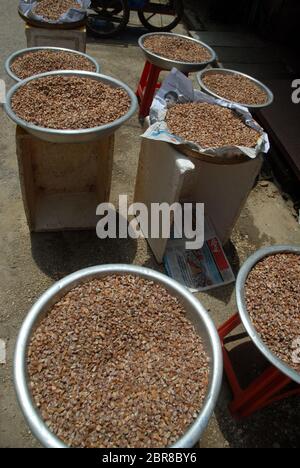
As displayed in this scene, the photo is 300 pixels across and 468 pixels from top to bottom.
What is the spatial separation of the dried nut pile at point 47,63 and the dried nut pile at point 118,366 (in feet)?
6.54

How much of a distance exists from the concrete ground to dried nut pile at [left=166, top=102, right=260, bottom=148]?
0.98 m

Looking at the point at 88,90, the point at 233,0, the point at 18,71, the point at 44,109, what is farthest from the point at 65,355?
the point at 233,0

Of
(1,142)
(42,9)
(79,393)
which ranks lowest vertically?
(1,142)

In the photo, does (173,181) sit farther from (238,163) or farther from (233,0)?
(233,0)

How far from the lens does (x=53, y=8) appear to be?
3.60 metres

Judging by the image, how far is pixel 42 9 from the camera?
3545 mm

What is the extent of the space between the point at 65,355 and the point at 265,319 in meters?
0.99

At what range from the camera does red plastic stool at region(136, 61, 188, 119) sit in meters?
3.77

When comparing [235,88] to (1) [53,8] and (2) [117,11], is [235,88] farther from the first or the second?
(2) [117,11]

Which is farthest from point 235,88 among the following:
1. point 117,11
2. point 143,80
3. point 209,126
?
point 117,11

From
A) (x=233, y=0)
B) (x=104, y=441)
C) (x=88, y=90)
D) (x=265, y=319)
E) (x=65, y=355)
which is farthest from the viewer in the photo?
(x=233, y=0)

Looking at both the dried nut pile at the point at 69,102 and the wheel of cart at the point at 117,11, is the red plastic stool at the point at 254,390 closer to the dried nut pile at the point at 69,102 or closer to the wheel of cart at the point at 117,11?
the dried nut pile at the point at 69,102

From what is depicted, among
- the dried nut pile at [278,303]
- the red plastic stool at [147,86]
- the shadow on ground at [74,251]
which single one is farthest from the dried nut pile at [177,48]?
the dried nut pile at [278,303]

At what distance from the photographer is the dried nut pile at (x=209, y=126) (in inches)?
90.5
